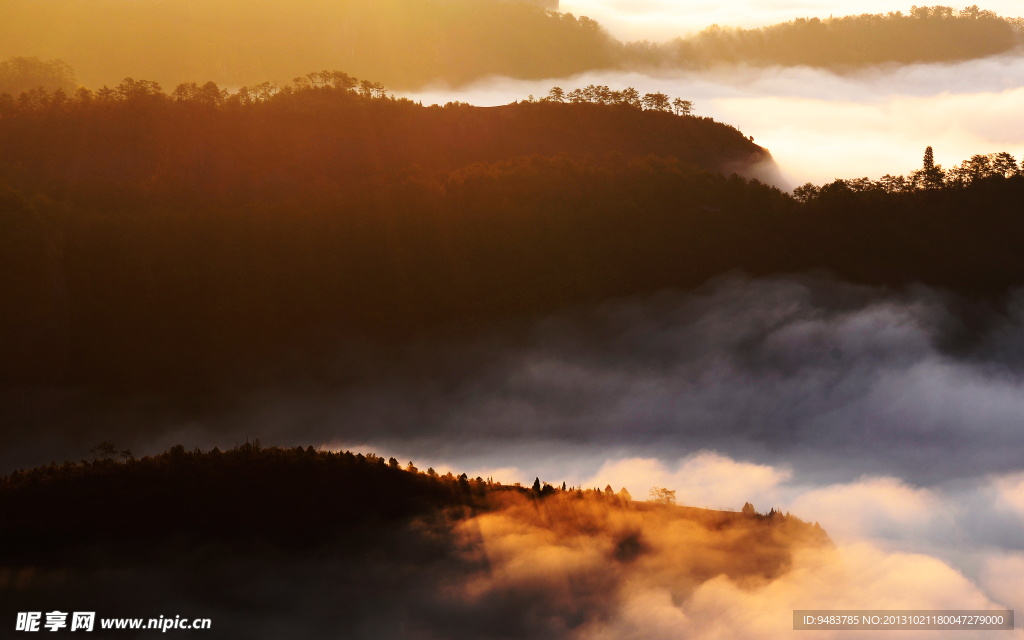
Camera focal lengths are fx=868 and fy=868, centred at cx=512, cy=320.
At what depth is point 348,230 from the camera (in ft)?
309

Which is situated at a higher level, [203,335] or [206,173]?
[206,173]

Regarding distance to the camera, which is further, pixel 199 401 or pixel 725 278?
pixel 725 278

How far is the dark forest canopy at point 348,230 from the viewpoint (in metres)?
79.4

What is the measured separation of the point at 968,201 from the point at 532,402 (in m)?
60.7

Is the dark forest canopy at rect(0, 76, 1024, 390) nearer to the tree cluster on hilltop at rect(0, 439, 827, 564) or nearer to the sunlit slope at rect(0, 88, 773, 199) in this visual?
the sunlit slope at rect(0, 88, 773, 199)

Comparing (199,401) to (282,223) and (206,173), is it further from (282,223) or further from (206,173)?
(206,173)

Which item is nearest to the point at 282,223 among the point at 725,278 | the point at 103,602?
the point at 725,278

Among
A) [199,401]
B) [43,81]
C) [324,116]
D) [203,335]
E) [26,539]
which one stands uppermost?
[43,81]

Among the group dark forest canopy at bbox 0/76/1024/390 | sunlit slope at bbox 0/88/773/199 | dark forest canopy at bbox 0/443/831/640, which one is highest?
sunlit slope at bbox 0/88/773/199

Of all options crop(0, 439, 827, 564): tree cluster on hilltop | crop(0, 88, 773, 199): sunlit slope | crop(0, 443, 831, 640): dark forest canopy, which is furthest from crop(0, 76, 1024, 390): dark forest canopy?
crop(0, 443, 831, 640): dark forest canopy

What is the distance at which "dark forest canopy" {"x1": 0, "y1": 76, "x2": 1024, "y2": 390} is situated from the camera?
261ft

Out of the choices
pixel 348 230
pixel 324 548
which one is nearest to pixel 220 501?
pixel 324 548

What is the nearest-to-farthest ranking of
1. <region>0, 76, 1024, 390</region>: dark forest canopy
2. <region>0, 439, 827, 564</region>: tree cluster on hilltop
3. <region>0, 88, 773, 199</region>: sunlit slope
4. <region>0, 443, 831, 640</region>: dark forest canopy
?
1. <region>0, 443, 831, 640</region>: dark forest canopy
2. <region>0, 439, 827, 564</region>: tree cluster on hilltop
3. <region>0, 76, 1024, 390</region>: dark forest canopy
4. <region>0, 88, 773, 199</region>: sunlit slope

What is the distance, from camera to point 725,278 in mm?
103812
